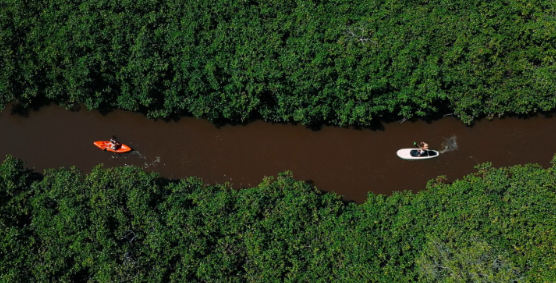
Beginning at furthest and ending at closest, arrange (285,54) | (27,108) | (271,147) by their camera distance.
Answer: (27,108) → (271,147) → (285,54)

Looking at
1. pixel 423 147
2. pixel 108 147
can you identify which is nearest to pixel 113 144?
→ pixel 108 147

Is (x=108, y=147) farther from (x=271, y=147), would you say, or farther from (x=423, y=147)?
(x=423, y=147)

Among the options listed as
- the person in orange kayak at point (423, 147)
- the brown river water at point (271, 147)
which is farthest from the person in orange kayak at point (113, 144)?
the person in orange kayak at point (423, 147)

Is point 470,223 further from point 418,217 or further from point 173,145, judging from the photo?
point 173,145

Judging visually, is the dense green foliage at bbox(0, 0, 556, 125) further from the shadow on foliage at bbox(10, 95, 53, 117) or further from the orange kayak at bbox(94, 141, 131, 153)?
the orange kayak at bbox(94, 141, 131, 153)

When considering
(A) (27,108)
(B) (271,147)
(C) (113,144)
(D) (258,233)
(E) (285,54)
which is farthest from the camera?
(A) (27,108)

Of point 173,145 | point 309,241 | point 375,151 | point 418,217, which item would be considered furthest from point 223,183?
point 418,217

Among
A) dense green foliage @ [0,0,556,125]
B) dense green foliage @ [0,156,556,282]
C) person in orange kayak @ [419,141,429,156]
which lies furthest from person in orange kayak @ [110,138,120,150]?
person in orange kayak @ [419,141,429,156]
